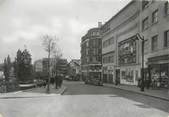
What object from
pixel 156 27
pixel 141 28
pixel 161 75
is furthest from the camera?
pixel 161 75

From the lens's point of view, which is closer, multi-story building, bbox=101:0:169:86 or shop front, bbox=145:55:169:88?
multi-story building, bbox=101:0:169:86

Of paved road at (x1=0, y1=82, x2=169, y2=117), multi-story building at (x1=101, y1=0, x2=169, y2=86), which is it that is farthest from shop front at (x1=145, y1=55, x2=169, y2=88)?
paved road at (x1=0, y1=82, x2=169, y2=117)

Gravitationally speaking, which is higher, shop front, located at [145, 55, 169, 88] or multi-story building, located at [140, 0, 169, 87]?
multi-story building, located at [140, 0, 169, 87]

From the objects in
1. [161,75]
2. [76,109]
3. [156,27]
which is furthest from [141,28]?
[161,75]

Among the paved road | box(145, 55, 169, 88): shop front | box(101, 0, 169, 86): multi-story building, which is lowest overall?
the paved road

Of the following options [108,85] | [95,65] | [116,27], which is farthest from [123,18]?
[108,85]

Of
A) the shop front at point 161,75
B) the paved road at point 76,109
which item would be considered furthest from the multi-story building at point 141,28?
the paved road at point 76,109

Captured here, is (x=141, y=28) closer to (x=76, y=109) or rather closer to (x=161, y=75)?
(x=76, y=109)

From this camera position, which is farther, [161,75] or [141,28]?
[161,75]

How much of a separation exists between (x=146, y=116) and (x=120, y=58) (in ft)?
34.6

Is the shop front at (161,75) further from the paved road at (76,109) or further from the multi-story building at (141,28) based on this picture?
the paved road at (76,109)

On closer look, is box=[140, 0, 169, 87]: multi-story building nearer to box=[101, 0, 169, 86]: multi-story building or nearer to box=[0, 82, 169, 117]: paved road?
box=[101, 0, 169, 86]: multi-story building

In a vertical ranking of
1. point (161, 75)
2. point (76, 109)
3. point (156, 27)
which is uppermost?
point (156, 27)

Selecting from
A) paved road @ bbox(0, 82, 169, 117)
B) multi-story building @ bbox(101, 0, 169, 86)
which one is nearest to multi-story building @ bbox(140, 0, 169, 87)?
multi-story building @ bbox(101, 0, 169, 86)
